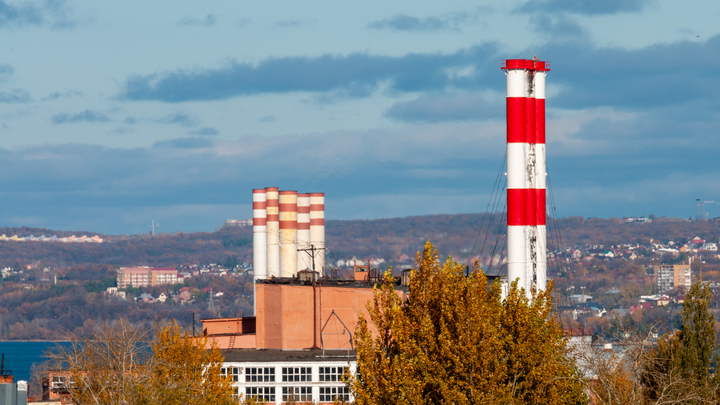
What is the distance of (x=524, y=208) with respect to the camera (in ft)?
215

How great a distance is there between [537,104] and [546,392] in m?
32.3

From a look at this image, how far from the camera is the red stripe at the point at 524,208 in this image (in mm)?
65250

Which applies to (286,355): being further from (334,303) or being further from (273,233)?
(273,233)

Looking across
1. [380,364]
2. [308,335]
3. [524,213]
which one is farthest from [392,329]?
[308,335]

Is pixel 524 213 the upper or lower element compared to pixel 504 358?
upper

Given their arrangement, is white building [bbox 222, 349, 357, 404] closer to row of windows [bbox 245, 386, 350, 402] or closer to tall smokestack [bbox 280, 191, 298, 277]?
row of windows [bbox 245, 386, 350, 402]

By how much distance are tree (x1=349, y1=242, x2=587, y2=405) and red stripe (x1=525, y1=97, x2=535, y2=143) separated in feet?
89.7

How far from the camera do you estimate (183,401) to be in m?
39.5

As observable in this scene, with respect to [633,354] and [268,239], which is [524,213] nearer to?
[633,354]

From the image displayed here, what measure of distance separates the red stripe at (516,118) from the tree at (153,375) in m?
23.9

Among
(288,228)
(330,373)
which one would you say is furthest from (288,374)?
(288,228)

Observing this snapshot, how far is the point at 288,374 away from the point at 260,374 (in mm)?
1871

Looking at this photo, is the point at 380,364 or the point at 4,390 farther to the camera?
the point at 380,364

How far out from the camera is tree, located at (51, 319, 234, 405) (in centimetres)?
3862
